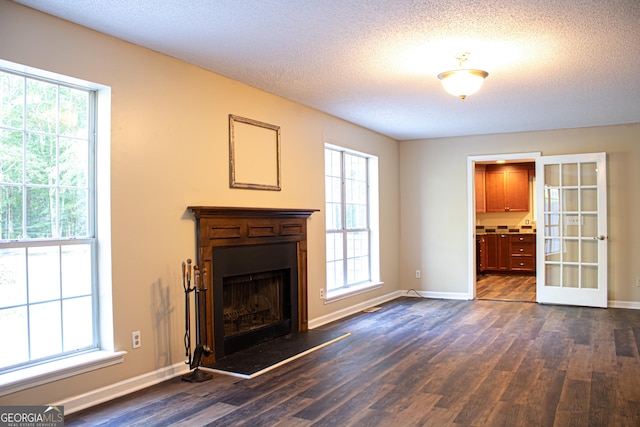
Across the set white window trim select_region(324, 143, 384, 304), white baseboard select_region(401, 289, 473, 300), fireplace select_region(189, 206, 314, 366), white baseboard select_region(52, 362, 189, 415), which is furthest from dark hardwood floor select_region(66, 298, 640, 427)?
white baseboard select_region(401, 289, 473, 300)

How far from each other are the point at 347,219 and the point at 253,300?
7.39 ft

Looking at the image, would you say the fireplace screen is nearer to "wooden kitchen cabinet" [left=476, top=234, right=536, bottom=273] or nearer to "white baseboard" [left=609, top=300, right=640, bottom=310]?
"white baseboard" [left=609, top=300, right=640, bottom=310]

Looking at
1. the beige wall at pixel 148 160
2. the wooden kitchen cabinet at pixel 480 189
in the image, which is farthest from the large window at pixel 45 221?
the wooden kitchen cabinet at pixel 480 189

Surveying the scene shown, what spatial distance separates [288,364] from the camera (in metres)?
4.16

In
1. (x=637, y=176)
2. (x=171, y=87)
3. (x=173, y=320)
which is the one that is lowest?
(x=173, y=320)

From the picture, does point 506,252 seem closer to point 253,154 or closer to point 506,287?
point 506,287

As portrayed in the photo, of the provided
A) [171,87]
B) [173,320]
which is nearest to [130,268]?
[173,320]

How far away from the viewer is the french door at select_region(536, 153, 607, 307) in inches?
264

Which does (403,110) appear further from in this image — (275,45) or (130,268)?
(130,268)

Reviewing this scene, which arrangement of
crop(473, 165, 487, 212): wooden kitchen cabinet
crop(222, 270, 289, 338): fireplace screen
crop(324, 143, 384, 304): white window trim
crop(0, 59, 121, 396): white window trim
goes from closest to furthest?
crop(0, 59, 121, 396): white window trim
crop(222, 270, 289, 338): fireplace screen
crop(324, 143, 384, 304): white window trim
crop(473, 165, 487, 212): wooden kitchen cabinet

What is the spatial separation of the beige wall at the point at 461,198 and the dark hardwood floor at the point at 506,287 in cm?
65

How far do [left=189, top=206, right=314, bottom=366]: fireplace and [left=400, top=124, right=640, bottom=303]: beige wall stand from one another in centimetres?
302

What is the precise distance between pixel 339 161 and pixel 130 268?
355cm

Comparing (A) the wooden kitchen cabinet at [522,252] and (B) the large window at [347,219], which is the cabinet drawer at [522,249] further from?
(B) the large window at [347,219]
